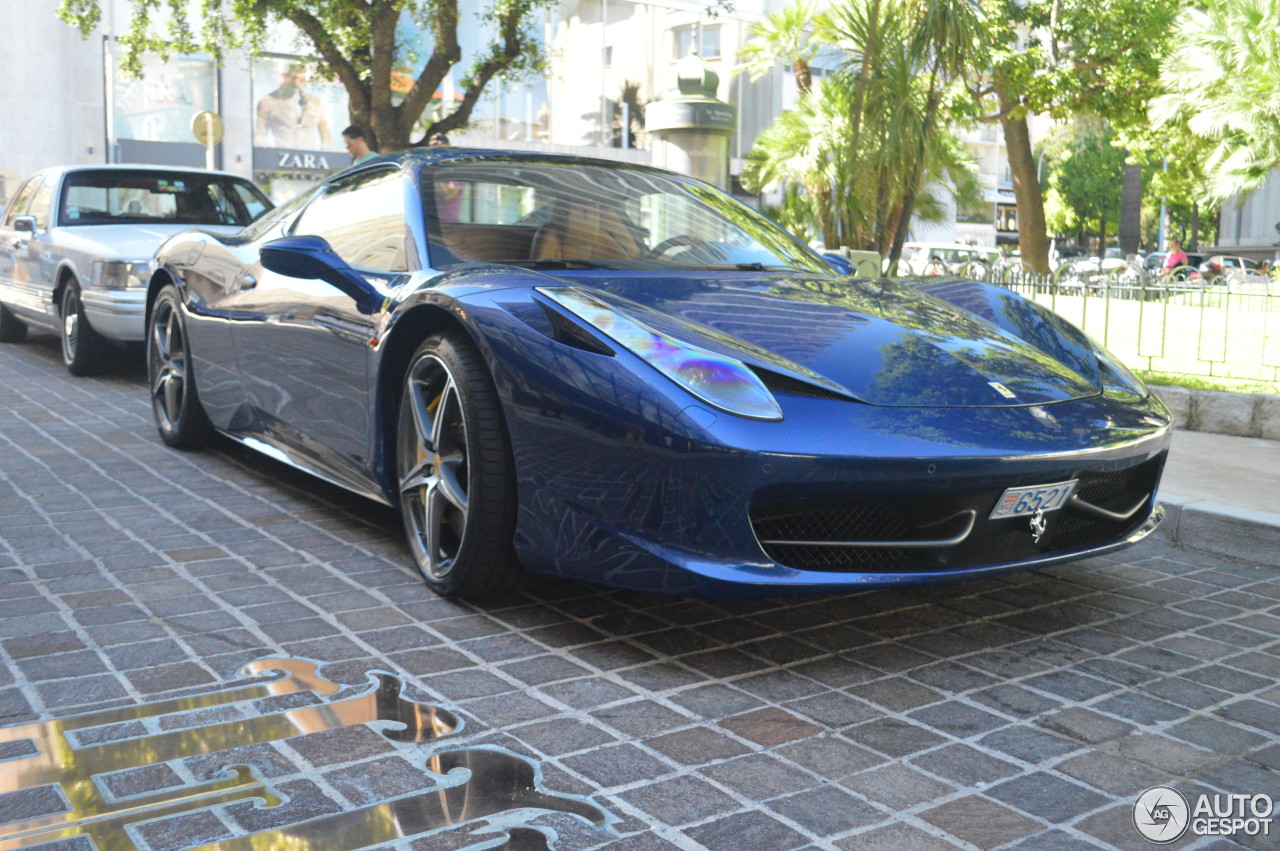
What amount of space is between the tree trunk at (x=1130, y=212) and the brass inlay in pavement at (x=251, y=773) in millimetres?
31031

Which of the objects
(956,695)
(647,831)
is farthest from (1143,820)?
(647,831)

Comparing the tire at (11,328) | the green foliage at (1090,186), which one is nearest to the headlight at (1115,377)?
the tire at (11,328)

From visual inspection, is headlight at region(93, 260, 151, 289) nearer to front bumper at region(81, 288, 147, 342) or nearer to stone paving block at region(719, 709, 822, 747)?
front bumper at region(81, 288, 147, 342)

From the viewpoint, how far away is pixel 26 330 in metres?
11.4

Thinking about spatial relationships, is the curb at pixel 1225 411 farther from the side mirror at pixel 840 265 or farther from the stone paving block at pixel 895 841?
the stone paving block at pixel 895 841

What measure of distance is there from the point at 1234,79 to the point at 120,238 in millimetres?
17222

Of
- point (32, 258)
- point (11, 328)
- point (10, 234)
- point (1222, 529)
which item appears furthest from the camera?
point (11, 328)

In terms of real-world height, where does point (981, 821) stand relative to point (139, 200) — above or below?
below

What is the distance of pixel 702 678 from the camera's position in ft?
10.0

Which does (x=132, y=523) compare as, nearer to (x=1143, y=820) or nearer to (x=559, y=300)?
(x=559, y=300)

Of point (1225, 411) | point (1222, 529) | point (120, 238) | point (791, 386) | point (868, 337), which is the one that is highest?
point (120, 238)

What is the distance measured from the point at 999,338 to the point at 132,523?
310 centimetres

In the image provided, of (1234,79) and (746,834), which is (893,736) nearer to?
(746,834)

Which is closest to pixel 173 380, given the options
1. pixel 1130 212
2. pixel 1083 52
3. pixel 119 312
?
pixel 119 312
